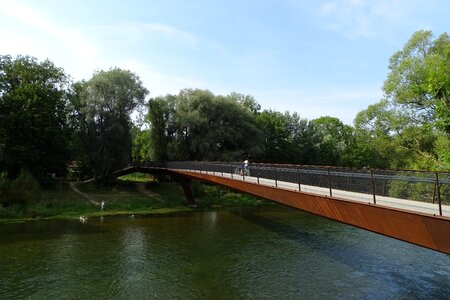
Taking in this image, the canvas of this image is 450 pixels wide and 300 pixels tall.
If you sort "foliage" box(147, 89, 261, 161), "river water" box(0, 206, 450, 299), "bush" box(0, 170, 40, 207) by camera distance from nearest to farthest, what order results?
"river water" box(0, 206, 450, 299) < "bush" box(0, 170, 40, 207) < "foliage" box(147, 89, 261, 161)

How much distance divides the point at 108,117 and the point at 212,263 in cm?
2991

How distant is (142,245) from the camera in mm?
22859

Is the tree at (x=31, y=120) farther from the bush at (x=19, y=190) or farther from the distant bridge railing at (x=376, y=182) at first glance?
the distant bridge railing at (x=376, y=182)

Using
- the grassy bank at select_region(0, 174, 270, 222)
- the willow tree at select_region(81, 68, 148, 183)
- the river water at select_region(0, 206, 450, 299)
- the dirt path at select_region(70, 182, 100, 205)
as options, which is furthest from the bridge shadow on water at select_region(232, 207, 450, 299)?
the willow tree at select_region(81, 68, 148, 183)

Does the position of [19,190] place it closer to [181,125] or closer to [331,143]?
[181,125]

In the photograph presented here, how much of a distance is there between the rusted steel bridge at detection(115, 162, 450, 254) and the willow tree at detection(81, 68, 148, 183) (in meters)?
29.0

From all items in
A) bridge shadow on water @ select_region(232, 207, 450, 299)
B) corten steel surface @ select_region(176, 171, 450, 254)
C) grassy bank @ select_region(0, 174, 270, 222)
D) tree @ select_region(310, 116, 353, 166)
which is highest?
tree @ select_region(310, 116, 353, 166)

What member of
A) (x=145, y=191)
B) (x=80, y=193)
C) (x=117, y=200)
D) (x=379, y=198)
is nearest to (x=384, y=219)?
(x=379, y=198)

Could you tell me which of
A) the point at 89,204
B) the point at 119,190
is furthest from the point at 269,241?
the point at 119,190

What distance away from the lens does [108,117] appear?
43.5 meters

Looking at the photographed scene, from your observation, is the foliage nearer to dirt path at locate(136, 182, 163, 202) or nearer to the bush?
A: dirt path at locate(136, 182, 163, 202)

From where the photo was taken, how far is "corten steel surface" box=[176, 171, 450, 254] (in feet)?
29.3

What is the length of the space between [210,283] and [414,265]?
10605 millimetres

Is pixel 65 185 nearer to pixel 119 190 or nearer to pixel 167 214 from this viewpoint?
pixel 119 190
